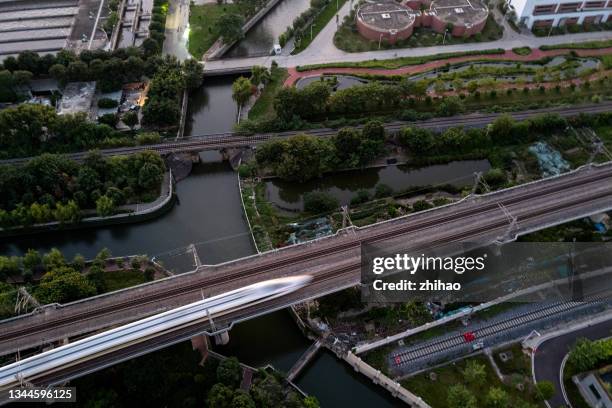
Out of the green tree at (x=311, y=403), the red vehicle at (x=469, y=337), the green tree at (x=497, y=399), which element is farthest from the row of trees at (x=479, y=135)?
the green tree at (x=311, y=403)

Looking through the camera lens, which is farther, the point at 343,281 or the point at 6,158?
the point at 6,158

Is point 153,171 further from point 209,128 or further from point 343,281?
point 343,281

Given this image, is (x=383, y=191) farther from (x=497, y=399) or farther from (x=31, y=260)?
(x=31, y=260)

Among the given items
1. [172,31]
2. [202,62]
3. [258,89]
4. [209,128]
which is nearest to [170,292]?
[209,128]

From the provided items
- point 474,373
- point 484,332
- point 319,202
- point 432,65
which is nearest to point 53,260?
point 319,202

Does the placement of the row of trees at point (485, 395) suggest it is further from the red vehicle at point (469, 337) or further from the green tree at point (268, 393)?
the green tree at point (268, 393)

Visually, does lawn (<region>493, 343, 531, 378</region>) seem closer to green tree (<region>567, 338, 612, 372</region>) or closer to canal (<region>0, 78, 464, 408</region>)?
green tree (<region>567, 338, 612, 372</region>)
